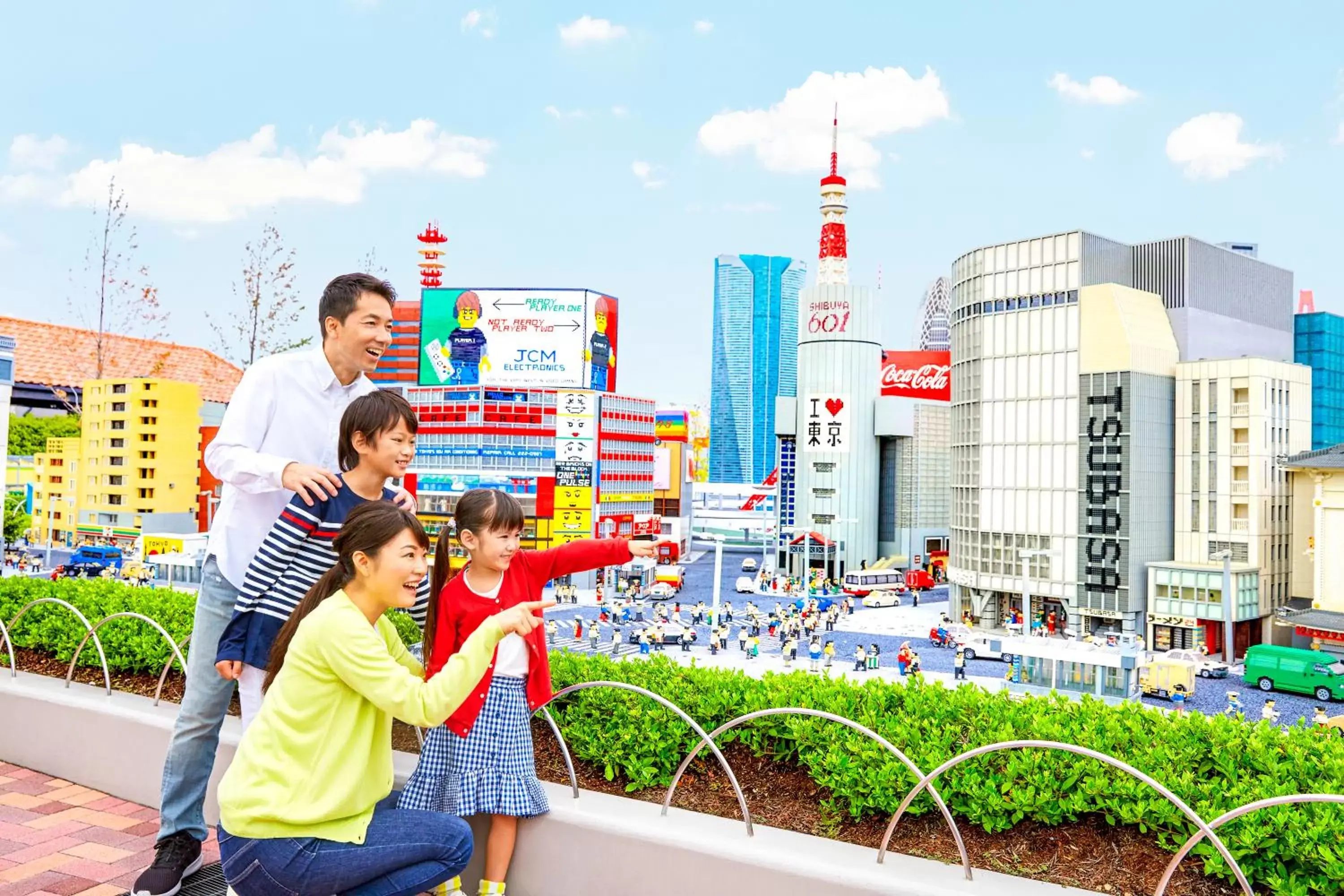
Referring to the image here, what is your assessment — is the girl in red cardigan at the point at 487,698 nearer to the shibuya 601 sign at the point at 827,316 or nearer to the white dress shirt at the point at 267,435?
the white dress shirt at the point at 267,435

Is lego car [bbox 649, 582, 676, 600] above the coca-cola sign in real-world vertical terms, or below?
below

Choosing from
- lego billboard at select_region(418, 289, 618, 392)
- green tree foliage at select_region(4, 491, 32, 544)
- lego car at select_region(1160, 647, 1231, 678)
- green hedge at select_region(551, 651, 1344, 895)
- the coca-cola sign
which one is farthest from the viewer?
the coca-cola sign

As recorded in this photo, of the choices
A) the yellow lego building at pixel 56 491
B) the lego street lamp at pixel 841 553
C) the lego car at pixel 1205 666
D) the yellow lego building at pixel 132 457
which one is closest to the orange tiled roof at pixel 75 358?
the yellow lego building at pixel 56 491

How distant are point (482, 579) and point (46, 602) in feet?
15.1

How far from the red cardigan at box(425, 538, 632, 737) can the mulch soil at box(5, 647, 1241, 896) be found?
81 cm

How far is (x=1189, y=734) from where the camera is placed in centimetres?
376

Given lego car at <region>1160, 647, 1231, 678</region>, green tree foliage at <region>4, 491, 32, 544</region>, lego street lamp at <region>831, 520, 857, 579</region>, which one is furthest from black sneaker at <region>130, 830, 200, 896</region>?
green tree foliage at <region>4, 491, 32, 544</region>

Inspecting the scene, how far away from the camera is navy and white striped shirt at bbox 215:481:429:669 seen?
11.0 feet

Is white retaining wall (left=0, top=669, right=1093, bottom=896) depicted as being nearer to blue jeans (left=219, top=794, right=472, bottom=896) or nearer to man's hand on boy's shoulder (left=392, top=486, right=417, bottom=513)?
blue jeans (left=219, top=794, right=472, bottom=896)

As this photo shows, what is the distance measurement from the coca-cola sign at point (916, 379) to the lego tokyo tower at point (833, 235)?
5.50 m

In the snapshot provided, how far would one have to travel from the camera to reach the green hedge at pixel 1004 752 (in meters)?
3.10

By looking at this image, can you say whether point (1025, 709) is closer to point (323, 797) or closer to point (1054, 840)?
point (1054, 840)

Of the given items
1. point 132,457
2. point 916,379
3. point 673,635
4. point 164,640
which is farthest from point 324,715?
point 916,379

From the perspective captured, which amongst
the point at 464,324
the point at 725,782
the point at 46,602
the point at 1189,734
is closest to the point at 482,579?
the point at 725,782
